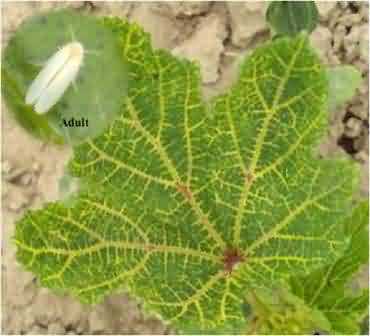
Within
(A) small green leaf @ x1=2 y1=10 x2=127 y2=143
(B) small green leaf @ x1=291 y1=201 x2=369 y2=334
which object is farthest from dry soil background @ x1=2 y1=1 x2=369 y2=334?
(B) small green leaf @ x1=291 y1=201 x2=369 y2=334

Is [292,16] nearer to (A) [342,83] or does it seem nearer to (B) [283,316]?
(A) [342,83]

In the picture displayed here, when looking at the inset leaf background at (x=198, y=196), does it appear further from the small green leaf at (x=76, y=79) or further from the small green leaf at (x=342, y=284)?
the small green leaf at (x=342, y=284)

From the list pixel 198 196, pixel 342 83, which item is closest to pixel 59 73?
pixel 198 196

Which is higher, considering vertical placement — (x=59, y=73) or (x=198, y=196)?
(x=59, y=73)

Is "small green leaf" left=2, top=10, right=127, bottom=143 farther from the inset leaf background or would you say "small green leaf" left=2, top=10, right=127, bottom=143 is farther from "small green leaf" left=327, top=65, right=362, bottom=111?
"small green leaf" left=327, top=65, right=362, bottom=111

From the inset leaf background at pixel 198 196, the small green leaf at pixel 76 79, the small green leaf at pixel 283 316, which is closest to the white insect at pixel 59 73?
the small green leaf at pixel 76 79

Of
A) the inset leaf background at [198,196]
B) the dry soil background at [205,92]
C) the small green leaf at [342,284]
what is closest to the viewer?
the inset leaf background at [198,196]

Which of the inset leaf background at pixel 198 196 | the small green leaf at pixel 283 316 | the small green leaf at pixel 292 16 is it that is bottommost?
the small green leaf at pixel 283 316
